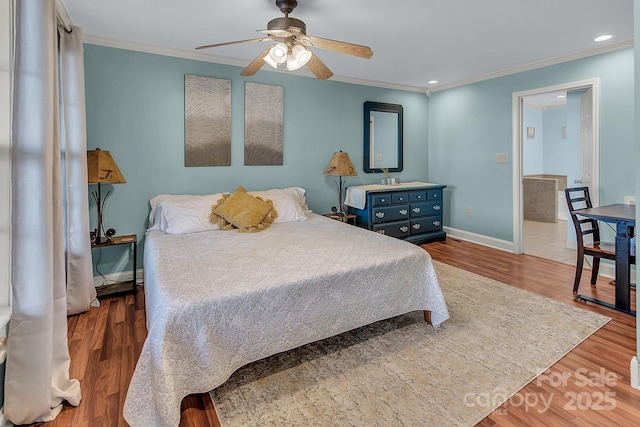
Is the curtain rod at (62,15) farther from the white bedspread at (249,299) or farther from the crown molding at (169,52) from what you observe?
the white bedspread at (249,299)

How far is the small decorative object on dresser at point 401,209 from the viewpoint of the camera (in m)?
4.47

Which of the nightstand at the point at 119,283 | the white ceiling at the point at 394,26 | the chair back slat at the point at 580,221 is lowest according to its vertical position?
the nightstand at the point at 119,283

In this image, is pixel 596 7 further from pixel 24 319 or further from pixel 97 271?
pixel 97 271

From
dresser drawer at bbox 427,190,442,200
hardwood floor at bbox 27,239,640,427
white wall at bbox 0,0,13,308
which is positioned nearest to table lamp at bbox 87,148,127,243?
hardwood floor at bbox 27,239,640,427

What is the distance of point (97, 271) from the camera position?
341cm

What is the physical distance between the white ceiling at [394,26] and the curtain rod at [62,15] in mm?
44

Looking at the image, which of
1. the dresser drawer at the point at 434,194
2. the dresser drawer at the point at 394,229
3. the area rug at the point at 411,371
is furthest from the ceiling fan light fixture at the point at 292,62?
the dresser drawer at the point at 434,194

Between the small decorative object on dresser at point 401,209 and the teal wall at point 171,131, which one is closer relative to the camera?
the teal wall at point 171,131

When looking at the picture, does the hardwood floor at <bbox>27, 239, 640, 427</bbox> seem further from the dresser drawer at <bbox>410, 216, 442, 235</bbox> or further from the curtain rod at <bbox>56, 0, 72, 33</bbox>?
the curtain rod at <bbox>56, 0, 72, 33</bbox>

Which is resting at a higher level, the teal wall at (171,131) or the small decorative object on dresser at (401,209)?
the teal wall at (171,131)

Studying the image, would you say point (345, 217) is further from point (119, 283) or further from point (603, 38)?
point (603, 38)

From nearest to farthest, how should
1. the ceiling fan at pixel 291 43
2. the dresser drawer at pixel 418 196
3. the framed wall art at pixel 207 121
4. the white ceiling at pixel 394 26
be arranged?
1. the ceiling fan at pixel 291 43
2. the white ceiling at pixel 394 26
3. the framed wall art at pixel 207 121
4. the dresser drawer at pixel 418 196

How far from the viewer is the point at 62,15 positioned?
2.59m

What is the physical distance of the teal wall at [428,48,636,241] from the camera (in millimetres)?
3496
